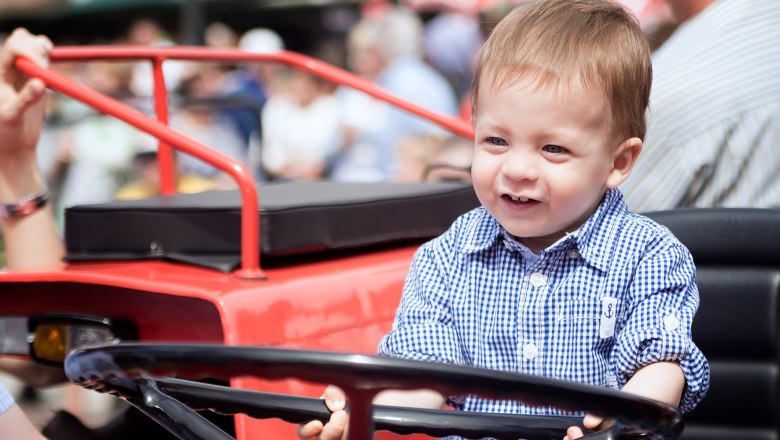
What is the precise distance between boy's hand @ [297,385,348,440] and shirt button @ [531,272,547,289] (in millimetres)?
376

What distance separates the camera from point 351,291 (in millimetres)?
1754

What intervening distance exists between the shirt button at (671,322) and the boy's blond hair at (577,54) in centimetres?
26

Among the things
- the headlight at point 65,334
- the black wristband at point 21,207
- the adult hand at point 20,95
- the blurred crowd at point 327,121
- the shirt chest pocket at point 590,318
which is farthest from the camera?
the blurred crowd at point 327,121

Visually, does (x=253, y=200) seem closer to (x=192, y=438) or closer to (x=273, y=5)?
(x=192, y=438)

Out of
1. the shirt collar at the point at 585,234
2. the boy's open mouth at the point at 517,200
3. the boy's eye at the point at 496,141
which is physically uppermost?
the boy's eye at the point at 496,141

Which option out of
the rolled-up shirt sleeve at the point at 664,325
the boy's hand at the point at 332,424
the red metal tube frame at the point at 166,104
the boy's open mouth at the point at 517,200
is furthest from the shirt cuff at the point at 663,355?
the red metal tube frame at the point at 166,104

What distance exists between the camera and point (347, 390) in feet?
3.25

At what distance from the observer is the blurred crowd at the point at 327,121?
5.71 meters

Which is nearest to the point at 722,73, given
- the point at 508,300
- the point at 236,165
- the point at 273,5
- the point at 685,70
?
the point at 685,70

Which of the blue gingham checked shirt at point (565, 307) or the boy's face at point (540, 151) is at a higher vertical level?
the boy's face at point (540, 151)

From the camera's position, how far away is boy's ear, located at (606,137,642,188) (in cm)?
142

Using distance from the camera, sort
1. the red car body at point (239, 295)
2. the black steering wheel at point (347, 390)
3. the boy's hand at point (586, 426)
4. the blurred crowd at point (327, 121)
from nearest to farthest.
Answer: the black steering wheel at point (347, 390)
the boy's hand at point (586, 426)
the red car body at point (239, 295)
the blurred crowd at point (327, 121)

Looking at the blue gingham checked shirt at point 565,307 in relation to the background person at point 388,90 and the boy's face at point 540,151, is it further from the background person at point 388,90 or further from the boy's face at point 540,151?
the background person at point 388,90

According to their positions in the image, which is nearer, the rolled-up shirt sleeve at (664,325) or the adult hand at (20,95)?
the rolled-up shirt sleeve at (664,325)
